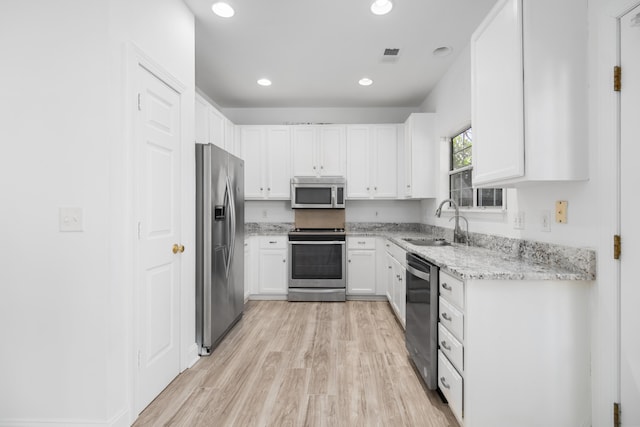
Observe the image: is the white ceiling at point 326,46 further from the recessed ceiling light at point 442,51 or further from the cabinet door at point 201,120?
the cabinet door at point 201,120

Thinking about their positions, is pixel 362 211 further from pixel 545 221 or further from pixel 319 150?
pixel 545 221

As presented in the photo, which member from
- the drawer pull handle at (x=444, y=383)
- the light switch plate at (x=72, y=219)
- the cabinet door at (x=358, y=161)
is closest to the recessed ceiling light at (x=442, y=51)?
the cabinet door at (x=358, y=161)

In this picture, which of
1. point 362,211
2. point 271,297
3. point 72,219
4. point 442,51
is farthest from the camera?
point 362,211

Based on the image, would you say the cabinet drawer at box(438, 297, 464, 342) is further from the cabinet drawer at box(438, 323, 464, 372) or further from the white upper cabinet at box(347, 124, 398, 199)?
the white upper cabinet at box(347, 124, 398, 199)

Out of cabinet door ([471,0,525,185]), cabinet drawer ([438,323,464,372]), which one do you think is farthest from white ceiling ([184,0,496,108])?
cabinet drawer ([438,323,464,372])

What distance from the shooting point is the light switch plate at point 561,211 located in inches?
67.9

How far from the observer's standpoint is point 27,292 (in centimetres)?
161

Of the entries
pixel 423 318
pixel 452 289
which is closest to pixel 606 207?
pixel 452 289

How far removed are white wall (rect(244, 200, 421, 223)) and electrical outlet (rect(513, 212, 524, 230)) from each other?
2513 mm

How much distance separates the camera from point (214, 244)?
2.60 m

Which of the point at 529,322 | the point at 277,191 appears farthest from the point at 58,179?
the point at 277,191

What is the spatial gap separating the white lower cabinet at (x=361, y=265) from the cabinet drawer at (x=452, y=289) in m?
2.27

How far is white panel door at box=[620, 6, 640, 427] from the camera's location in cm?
135

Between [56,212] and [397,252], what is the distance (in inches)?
109
